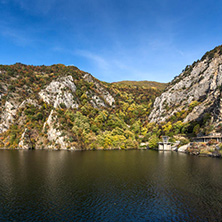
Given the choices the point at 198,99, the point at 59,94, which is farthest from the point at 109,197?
the point at 198,99

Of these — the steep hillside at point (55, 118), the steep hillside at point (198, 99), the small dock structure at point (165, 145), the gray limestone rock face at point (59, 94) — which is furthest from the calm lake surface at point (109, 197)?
the gray limestone rock face at point (59, 94)

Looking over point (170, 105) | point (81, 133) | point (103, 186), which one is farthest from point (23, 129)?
point (170, 105)

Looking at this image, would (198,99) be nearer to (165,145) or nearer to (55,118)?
(165,145)

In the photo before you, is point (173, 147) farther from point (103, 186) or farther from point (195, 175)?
point (103, 186)

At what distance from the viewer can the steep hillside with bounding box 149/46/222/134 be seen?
116 meters

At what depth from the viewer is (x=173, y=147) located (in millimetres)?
128625

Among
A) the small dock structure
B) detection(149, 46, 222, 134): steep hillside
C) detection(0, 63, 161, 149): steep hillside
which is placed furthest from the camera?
the small dock structure

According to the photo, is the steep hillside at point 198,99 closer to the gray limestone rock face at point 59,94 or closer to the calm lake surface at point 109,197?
the calm lake surface at point 109,197

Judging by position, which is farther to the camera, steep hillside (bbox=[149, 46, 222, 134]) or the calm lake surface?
steep hillside (bbox=[149, 46, 222, 134])

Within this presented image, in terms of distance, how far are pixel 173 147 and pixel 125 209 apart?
113664 mm

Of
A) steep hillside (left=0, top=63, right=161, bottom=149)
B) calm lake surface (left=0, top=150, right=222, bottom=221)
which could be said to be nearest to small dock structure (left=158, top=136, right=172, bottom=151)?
steep hillside (left=0, top=63, right=161, bottom=149)

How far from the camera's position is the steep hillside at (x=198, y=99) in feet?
380

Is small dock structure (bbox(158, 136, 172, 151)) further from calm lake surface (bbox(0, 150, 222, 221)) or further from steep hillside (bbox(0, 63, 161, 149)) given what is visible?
calm lake surface (bbox(0, 150, 222, 221))

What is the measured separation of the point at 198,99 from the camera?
15825 centimetres
